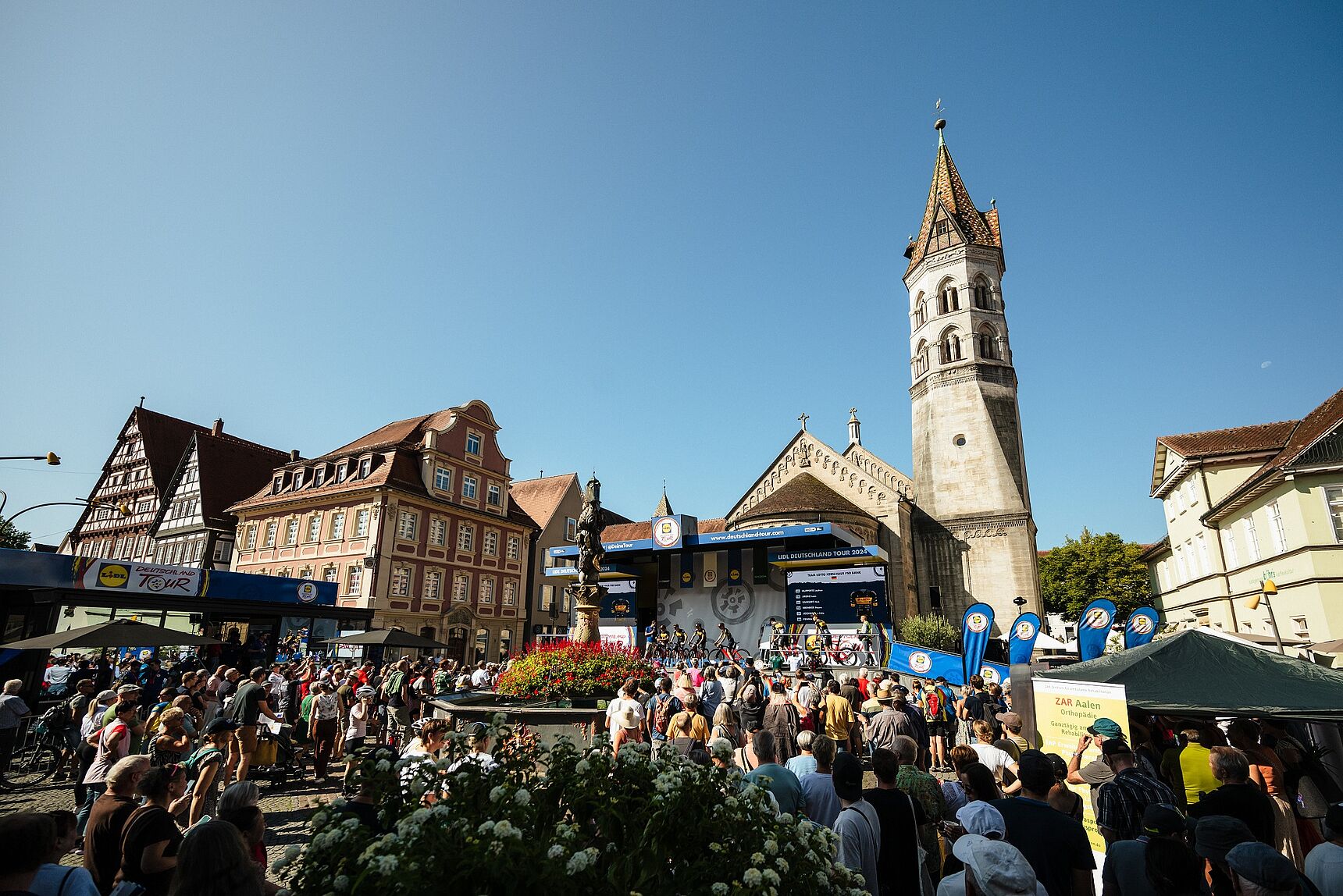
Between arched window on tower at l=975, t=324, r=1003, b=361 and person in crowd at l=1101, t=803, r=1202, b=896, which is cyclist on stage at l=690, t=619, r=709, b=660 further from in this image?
person in crowd at l=1101, t=803, r=1202, b=896

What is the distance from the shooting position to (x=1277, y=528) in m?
23.9

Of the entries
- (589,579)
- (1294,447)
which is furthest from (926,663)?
(1294,447)

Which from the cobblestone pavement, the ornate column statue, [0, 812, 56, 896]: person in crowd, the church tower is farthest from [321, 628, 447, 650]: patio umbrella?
the church tower

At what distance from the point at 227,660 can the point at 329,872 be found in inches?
881

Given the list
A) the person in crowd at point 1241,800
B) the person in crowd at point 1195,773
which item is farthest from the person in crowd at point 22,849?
the person in crowd at point 1195,773

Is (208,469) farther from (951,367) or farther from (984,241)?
(984,241)

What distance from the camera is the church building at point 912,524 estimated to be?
3438cm

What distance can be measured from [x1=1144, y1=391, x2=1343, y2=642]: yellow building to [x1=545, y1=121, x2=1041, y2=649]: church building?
712 cm

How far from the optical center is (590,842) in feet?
8.57

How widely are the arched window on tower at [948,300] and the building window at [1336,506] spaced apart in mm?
22903

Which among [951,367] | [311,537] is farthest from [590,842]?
[951,367]

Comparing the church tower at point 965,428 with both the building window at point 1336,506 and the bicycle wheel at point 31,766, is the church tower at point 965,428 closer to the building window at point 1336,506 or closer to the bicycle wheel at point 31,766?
the building window at point 1336,506

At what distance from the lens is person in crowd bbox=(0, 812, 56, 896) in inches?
119

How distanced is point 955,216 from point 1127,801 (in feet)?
151
